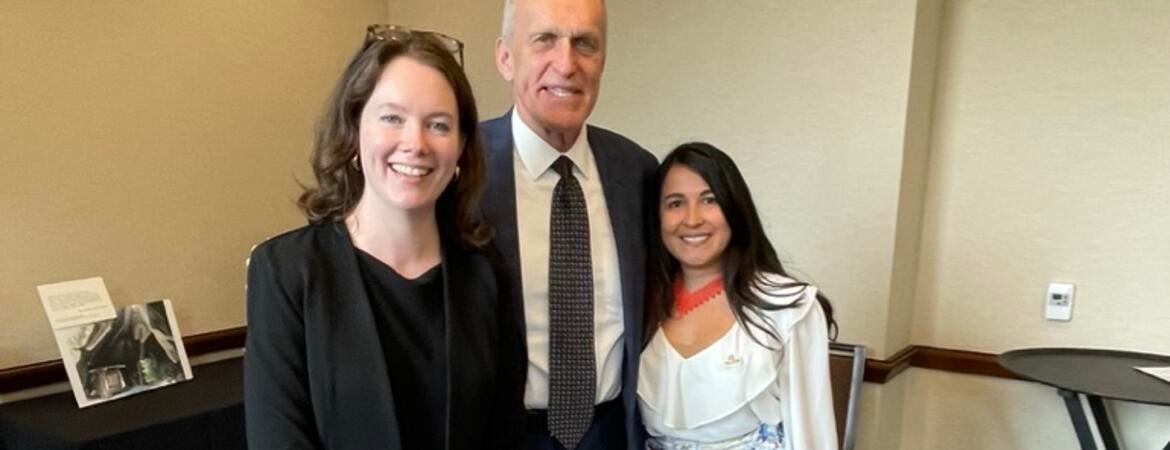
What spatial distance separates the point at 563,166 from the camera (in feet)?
5.68

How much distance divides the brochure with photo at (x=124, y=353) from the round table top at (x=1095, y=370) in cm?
225

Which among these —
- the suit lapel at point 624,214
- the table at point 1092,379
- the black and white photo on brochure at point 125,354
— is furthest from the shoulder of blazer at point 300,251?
the table at point 1092,379

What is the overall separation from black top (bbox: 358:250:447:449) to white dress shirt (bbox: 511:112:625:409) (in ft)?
1.16

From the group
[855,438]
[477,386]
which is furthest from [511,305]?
[855,438]

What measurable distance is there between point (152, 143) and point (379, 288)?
5.20 feet

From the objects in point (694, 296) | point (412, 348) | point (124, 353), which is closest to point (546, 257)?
point (694, 296)

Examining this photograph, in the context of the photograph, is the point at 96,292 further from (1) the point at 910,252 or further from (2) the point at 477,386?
(1) the point at 910,252

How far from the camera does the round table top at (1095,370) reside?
2098 mm

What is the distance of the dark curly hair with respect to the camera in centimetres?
127

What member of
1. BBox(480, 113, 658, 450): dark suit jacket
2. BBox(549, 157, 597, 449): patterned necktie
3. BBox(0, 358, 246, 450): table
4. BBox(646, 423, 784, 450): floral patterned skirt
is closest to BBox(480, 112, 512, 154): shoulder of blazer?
BBox(480, 113, 658, 450): dark suit jacket

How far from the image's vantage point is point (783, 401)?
67.6 inches

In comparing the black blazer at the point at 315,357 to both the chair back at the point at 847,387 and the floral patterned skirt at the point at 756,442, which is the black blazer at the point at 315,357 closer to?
the floral patterned skirt at the point at 756,442

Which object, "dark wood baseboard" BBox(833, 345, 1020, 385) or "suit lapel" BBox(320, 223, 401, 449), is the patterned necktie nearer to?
"suit lapel" BBox(320, 223, 401, 449)

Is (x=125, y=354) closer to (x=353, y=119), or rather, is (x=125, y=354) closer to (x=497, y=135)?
(x=497, y=135)
